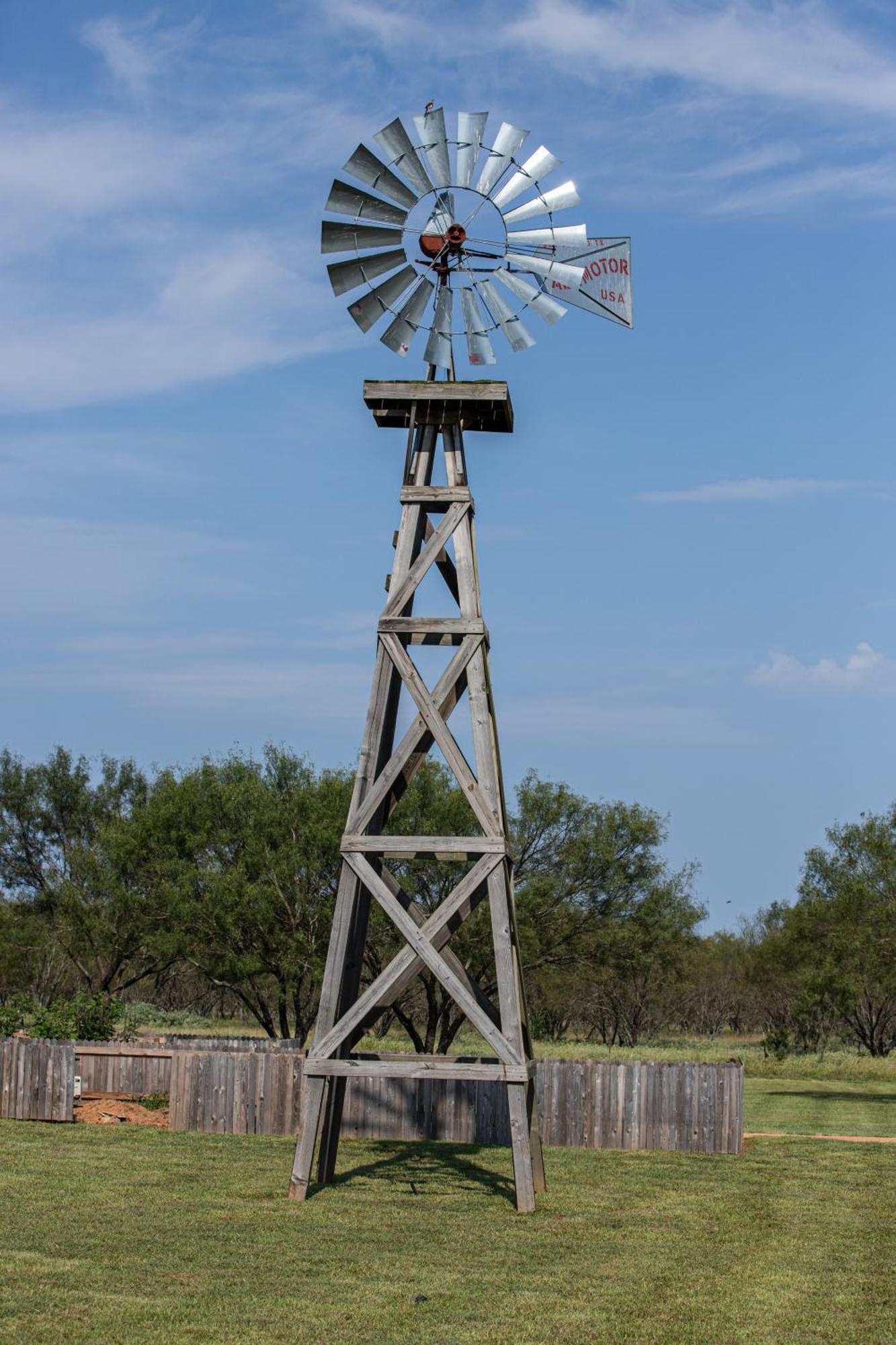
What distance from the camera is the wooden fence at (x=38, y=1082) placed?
78.1ft

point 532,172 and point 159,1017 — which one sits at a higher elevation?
point 532,172

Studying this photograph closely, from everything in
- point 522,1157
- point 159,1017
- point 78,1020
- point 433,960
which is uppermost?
point 433,960

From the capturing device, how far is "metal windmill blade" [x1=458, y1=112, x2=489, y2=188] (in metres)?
16.9

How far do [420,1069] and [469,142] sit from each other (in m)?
10.6

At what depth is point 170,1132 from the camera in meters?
22.8

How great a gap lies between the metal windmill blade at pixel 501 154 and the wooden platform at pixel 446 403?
91.0 inches

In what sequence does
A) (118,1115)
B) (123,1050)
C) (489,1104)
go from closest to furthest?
(489,1104)
(118,1115)
(123,1050)

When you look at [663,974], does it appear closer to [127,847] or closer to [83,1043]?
[127,847]

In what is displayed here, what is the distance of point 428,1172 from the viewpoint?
18922 mm

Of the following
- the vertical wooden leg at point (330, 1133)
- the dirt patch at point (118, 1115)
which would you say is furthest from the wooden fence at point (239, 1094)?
the vertical wooden leg at point (330, 1133)

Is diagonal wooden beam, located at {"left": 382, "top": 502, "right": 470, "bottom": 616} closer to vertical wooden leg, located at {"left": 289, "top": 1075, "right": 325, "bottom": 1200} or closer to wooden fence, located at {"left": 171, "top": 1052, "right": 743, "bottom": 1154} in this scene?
vertical wooden leg, located at {"left": 289, "top": 1075, "right": 325, "bottom": 1200}

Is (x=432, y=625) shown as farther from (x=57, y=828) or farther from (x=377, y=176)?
(x=57, y=828)

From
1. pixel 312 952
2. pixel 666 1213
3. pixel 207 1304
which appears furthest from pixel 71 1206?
pixel 312 952

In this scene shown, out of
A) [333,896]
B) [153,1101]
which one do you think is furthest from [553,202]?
[333,896]
